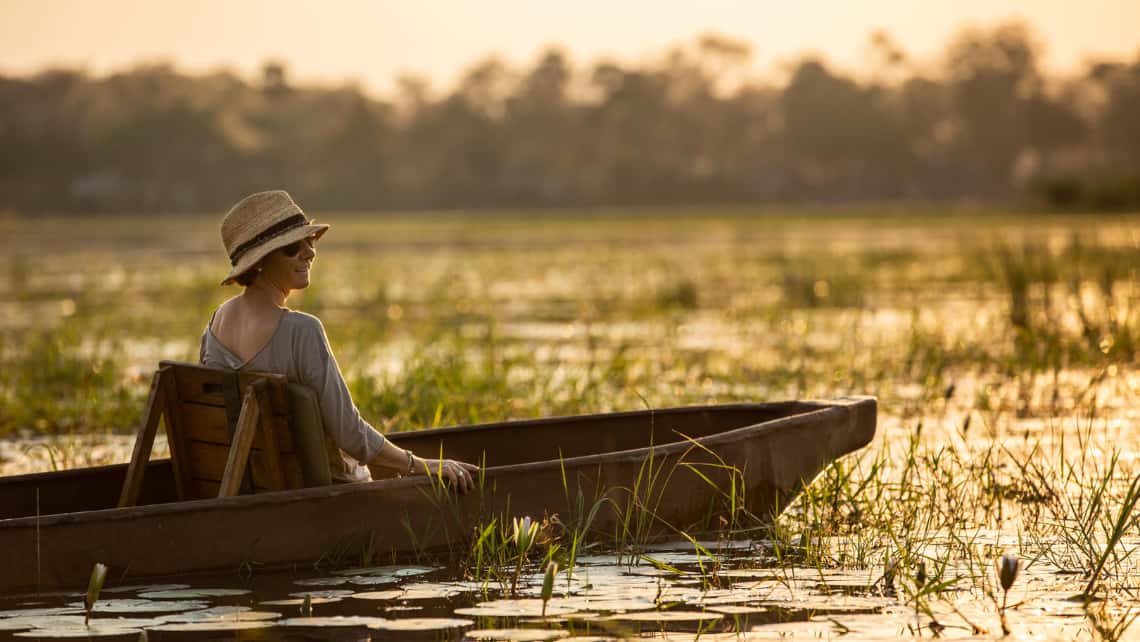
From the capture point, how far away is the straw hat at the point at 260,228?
218 inches

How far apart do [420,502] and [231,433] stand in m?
0.72

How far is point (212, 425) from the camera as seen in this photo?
5863 millimetres

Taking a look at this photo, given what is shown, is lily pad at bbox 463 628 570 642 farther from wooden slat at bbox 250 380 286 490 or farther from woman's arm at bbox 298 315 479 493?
wooden slat at bbox 250 380 286 490

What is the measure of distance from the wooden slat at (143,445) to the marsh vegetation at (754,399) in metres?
0.62

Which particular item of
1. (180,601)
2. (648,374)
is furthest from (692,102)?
(180,601)

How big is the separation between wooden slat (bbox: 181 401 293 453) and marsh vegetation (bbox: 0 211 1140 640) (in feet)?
1.65

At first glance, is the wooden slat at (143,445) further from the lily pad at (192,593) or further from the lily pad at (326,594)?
the lily pad at (326,594)

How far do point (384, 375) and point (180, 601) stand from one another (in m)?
4.70

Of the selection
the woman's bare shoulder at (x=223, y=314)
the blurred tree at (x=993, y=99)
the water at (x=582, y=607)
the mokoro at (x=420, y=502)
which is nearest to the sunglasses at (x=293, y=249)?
the woman's bare shoulder at (x=223, y=314)

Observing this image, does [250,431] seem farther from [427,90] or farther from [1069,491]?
[427,90]

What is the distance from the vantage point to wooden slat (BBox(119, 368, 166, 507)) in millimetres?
5859

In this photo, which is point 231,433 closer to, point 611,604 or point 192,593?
point 192,593

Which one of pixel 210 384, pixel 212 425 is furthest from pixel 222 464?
pixel 210 384

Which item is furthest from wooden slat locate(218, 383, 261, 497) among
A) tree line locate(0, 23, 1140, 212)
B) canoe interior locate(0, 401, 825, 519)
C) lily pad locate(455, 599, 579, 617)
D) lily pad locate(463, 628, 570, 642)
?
tree line locate(0, 23, 1140, 212)
